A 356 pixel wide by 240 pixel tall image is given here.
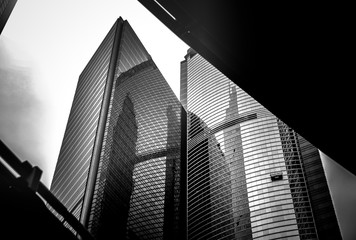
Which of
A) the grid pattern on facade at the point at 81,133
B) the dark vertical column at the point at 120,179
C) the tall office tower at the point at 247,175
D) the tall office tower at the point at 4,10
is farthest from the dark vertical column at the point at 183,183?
the tall office tower at the point at 4,10

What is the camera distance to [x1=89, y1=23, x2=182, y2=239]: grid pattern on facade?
316 feet

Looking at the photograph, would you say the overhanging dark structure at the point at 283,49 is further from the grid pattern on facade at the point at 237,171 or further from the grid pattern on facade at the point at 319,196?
the grid pattern on facade at the point at 237,171

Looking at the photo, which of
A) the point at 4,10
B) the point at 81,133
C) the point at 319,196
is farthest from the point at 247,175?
the point at 4,10

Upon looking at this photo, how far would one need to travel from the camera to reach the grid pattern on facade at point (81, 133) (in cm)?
10538

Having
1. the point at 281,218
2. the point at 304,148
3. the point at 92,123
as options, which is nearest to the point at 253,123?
the point at 304,148

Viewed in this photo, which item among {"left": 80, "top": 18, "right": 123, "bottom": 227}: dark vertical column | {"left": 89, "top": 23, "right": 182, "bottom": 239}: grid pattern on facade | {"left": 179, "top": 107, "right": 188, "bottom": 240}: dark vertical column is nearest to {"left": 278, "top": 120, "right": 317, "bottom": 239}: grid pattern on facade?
{"left": 179, "top": 107, "right": 188, "bottom": 240}: dark vertical column

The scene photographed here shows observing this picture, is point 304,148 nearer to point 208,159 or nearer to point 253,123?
point 253,123

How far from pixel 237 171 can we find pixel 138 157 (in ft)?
99.5

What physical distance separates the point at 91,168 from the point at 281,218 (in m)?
48.3

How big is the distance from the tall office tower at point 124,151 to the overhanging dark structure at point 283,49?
86.6 meters

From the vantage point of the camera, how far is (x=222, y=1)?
5.41 meters

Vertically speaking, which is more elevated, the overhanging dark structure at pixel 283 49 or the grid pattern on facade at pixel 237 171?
the grid pattern on facade at pixel 237 171

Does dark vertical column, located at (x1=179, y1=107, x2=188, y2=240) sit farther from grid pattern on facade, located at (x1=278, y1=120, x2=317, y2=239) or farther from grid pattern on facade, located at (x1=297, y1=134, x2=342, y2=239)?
grid pattern on facade, located at (x1=297, y1=134, x2=342, y2=239)

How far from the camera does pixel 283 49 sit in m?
5.70
